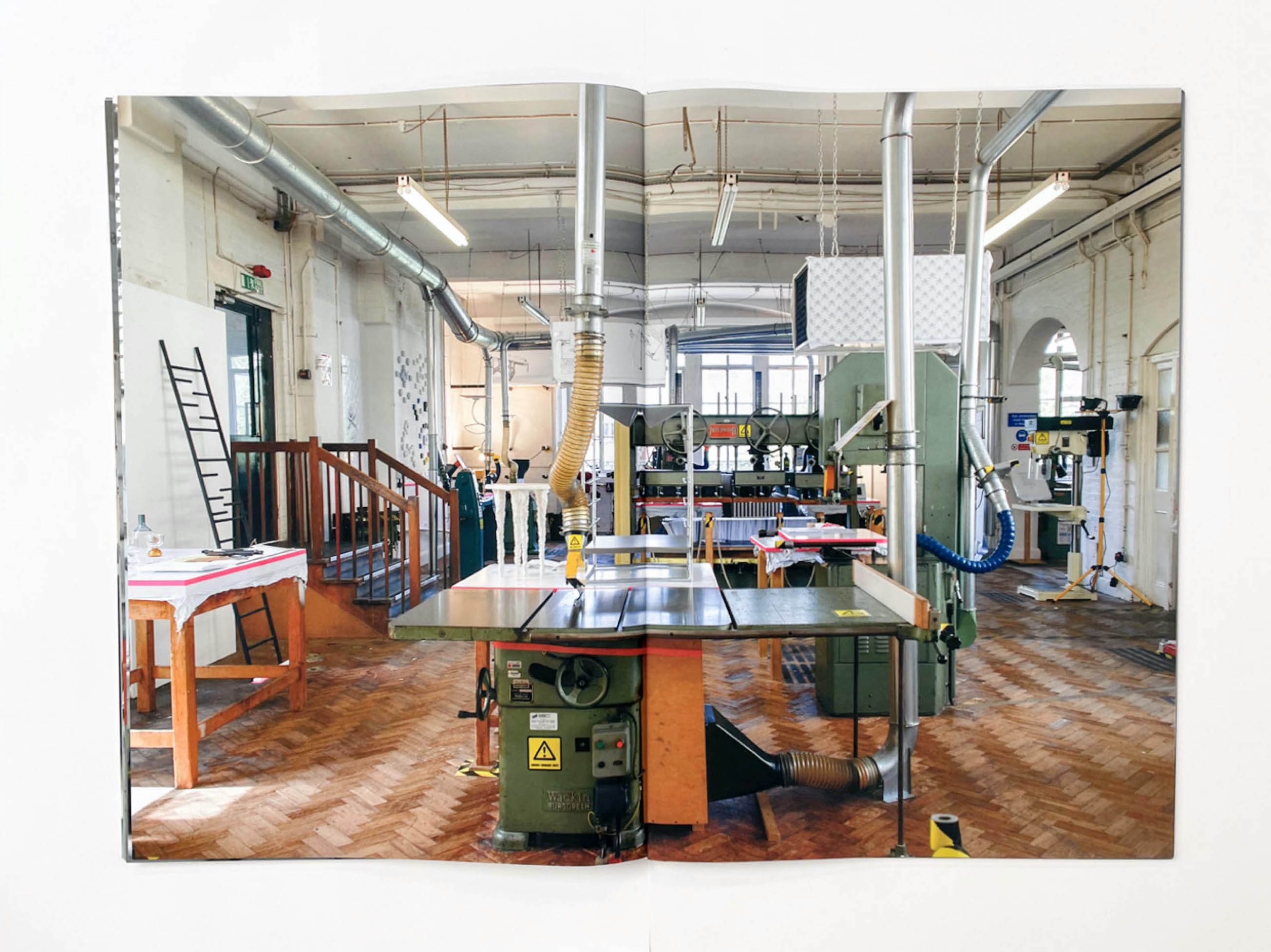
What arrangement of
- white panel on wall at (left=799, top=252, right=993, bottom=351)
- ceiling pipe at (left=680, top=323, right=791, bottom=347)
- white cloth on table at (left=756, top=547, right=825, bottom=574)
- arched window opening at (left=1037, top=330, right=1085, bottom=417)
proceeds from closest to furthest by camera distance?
arched window opening at (left=1037, top=330, right=1085, bottom=417)
white panel on wall at (left=799, top=252, right=993, bottom=351)
ceiling pipe at (left=680, top=323, right=791, bottom=347)
white cloth on table at (left=756, top=547, right=825, bottom=574)

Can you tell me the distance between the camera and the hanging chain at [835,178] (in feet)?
5.33

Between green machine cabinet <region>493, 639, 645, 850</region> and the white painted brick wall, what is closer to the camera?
the white painted brick wall

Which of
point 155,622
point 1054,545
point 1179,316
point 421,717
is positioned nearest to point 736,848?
point 421,717

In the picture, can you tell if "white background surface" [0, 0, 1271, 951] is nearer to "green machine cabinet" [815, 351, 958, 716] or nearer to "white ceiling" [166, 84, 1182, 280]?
"white ceiling" [166, 84, 1182, 280]

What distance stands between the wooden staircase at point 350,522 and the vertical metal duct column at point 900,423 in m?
1.49

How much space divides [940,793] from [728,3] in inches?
94.7

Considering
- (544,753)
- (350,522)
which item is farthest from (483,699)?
(350,522)

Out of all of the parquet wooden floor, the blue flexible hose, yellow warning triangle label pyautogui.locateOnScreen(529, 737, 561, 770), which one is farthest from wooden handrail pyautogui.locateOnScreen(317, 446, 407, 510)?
the blue flexible hose

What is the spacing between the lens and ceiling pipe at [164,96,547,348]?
5.07 ft

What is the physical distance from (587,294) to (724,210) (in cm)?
64

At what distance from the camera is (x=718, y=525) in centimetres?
434

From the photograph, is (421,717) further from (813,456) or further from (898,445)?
(813,456)

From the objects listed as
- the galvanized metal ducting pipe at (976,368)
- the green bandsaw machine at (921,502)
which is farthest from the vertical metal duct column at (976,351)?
the green bandsaw machine at (921,502)

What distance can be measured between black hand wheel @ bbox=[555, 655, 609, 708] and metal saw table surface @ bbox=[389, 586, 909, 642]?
10 cm
